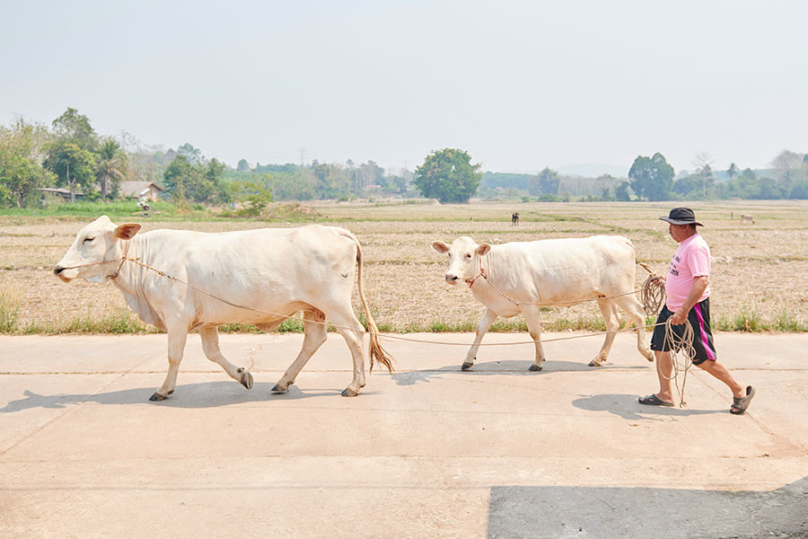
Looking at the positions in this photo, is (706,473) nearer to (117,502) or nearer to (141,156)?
(117,502)

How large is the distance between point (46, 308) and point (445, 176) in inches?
5078

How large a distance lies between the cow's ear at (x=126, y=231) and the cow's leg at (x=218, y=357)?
121cm

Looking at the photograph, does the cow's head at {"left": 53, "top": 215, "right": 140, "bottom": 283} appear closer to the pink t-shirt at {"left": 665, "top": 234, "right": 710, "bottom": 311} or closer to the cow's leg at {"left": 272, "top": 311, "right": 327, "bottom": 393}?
the cow's leg at {"left": 272, "top": 311, "right": 327, "bottom": 393}

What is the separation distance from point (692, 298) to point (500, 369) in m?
2.61

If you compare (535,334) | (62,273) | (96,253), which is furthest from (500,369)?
(62,273)

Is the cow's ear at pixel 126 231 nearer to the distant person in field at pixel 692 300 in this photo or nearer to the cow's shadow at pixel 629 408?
A: the cow's shadow at pixel 629 408

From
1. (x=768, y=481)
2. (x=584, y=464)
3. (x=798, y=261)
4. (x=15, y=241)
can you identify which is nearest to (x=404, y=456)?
(x=584, y=464)

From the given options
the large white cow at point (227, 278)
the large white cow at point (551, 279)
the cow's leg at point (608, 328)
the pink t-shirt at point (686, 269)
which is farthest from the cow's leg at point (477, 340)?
the pink t-shirt at point (686, 269)

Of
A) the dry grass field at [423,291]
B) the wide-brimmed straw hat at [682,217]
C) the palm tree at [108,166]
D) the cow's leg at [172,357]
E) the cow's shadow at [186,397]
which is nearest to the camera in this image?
the wide-brimmed straw hat at [682,217]

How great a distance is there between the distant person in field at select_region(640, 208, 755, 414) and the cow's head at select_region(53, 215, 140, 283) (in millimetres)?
5261

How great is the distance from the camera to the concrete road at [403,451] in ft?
14.0

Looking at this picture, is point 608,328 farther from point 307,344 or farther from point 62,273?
point 62,273

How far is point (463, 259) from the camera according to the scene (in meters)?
7.92

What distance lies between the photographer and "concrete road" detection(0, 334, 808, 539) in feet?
14.0
